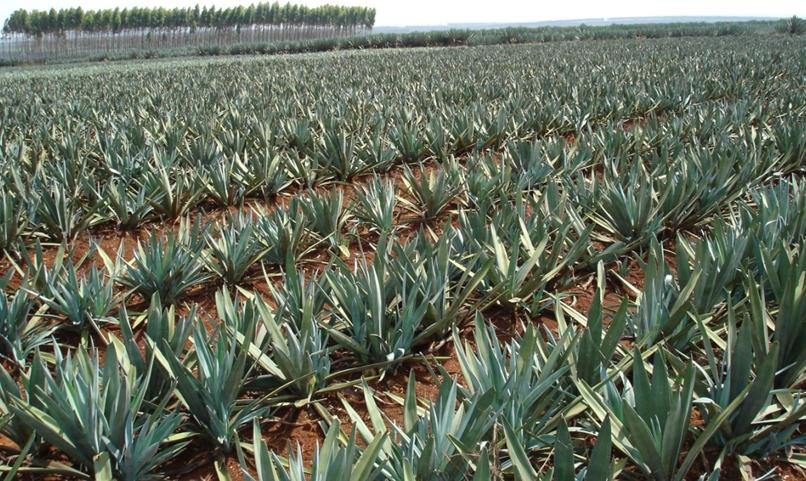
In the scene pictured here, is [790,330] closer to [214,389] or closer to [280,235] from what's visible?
[214,389]

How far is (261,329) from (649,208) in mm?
2099

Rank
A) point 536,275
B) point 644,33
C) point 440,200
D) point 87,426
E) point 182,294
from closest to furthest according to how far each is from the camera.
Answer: point 87,426, point 536,275, point 182,294, point 440,200, point 644,33

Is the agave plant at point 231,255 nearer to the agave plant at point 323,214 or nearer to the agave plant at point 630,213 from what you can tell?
the agave plant at point 323,214

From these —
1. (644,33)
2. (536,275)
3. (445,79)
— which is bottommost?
(536,275)

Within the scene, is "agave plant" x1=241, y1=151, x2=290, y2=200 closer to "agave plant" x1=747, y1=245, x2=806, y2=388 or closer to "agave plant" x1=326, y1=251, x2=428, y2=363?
"agave plant" x1=326, y1=251, x2=428, y2=363

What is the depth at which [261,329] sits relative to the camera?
218 cm

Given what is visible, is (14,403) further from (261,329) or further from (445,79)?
(445,79)

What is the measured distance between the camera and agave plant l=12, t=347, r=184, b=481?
158 centimetres

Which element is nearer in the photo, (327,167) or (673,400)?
(673,400)

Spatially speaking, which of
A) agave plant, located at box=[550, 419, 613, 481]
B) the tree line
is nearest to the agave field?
agave plant, located at box=[550, 419, 613, 481]

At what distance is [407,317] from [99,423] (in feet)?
3.37

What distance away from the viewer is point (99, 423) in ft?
5.29

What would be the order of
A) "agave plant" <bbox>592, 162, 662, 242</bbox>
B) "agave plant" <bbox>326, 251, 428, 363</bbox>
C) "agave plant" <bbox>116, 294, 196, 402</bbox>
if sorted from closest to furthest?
"agave plant" <bbox>116, 294, 196, 402</bbox>
"agave plant" <bbox>326, 251, 428, 363</bbox>
"agave plant" <bbox>592, 162, 662, 242</bbox>

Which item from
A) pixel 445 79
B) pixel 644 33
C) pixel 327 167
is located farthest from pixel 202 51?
pixel 327 167
